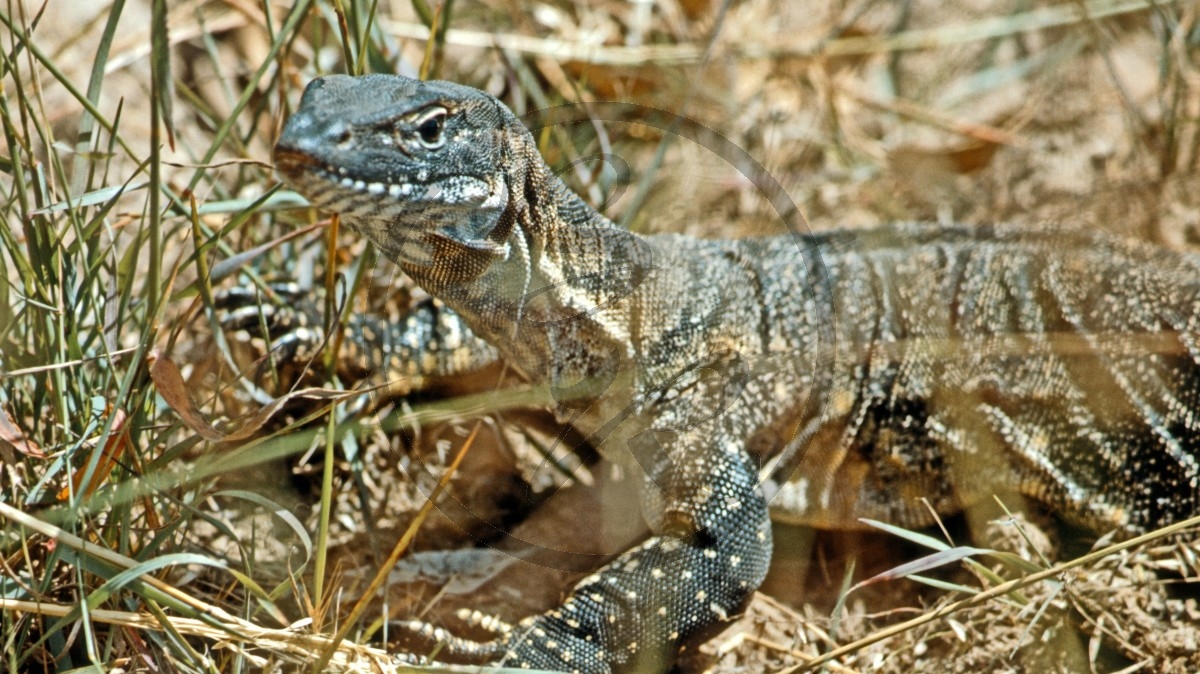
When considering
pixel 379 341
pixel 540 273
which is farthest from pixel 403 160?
pixel 379 341

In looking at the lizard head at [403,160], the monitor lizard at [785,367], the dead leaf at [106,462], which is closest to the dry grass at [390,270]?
the dead leaf at [106,462]

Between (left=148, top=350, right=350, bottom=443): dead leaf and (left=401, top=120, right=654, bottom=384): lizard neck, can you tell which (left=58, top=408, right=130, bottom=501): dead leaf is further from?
(left=401, top=120, right=654, bottom=384): lizard neck

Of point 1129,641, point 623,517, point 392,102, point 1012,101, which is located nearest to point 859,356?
point 623,517

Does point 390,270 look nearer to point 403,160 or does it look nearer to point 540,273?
point 540,273

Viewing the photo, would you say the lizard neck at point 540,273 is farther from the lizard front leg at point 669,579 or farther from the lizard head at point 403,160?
the lizard front leg at point 669,579

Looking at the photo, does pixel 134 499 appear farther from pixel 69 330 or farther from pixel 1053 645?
pixel 1053 645

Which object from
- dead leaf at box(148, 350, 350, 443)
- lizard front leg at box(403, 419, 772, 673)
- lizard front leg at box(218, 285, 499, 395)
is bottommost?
lizard front leg at box(403, 419, 772, 673)

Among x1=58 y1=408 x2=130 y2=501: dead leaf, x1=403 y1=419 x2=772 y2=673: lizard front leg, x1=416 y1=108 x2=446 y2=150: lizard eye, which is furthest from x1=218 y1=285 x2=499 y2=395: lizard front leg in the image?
x1=416 y1=108 x2=446 y2=150: lizard eye

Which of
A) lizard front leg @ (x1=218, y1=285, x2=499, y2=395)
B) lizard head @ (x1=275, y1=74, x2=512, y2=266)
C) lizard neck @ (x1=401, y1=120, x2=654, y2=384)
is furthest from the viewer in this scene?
lizard front leg @ (x1=218, y1=285, x2=499, y2=395)
